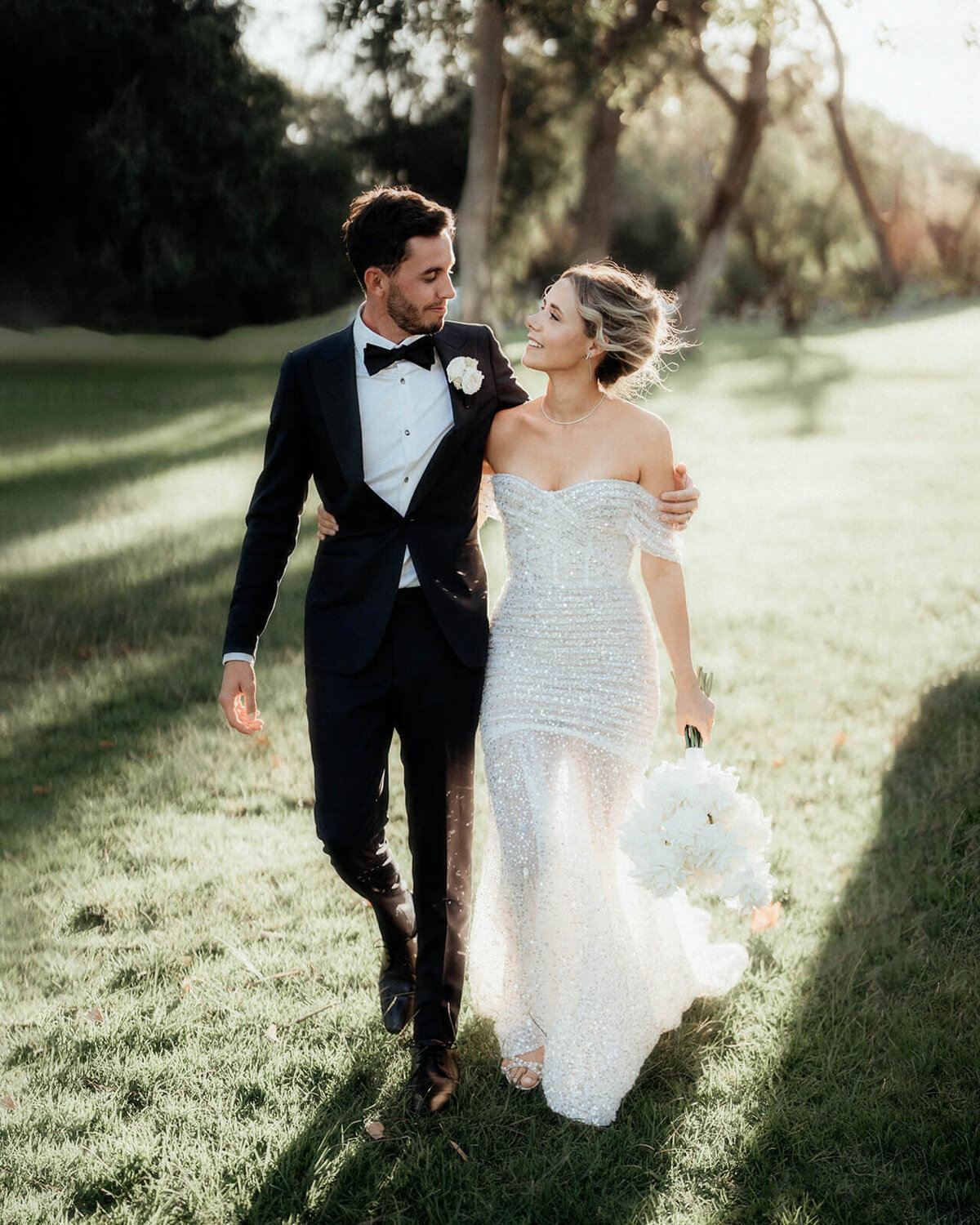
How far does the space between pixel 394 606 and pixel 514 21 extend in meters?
17.7

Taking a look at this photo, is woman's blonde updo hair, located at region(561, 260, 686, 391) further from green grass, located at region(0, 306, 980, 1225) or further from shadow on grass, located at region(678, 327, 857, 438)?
shadow on grass, located at region(678, 327, 857, 438)

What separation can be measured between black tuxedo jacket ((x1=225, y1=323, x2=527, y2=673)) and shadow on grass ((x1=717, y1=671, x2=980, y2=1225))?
165 cm

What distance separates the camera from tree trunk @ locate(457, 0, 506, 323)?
1894 cm

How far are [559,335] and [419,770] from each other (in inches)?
54.5

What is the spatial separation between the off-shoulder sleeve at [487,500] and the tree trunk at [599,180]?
21.5 metres

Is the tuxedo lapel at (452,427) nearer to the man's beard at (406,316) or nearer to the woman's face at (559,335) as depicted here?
the man's beard at (406,316)

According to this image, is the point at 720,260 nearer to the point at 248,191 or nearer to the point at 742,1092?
the point at 248,191

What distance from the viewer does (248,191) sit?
75.4 feet

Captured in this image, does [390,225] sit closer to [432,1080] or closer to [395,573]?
[395,573]

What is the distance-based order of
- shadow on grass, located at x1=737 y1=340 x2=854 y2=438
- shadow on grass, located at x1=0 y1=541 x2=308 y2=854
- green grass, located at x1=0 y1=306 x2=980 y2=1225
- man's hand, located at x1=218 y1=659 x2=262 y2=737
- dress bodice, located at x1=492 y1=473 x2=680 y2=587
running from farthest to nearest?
shadow on grass, located at x1=737 y1=340 x2=854 y2=438, shadow on grass, located at x1=0 y1=541 x2=308 y2=854, dress bodice, located at x1=492 y1=473 x2=680 y2=587, man's hand, located at x1=218 y1=659 x2=262 y2=737, green grass, located at x1=0 y1=306 x2=980 y2=1225

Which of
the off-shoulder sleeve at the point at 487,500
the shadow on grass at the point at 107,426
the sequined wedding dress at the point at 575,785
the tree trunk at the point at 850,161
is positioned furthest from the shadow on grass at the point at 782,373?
the sequined wedding dress at the point at 575,785

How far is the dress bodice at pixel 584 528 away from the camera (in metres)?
3.52

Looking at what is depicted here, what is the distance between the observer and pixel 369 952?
4.28 metres

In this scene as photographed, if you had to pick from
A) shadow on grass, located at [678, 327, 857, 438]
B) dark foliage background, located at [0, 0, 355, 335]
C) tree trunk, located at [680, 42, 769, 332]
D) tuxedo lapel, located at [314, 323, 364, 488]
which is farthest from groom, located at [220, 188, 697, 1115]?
tree trunk, located at [680, 42, 769, 332]
